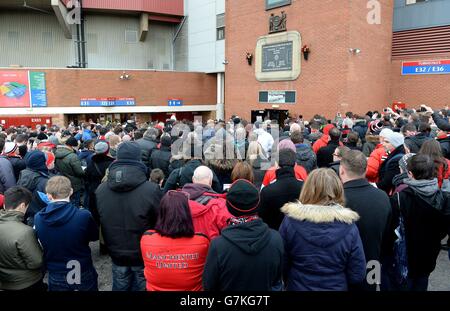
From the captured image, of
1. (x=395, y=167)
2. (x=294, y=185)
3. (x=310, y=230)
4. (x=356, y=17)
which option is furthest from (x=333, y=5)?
(x=310, y=230)

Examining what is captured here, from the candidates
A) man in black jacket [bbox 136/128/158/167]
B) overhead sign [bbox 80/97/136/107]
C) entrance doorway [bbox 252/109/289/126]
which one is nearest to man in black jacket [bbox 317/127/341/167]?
man in black jacket [bbox 136/128/158/167]

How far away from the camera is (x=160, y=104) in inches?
971

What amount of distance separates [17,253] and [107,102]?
2157 centimetres

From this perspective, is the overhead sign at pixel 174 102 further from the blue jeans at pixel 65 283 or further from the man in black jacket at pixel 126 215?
the blue jeans at pixel 65 283

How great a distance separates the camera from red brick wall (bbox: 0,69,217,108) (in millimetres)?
21656

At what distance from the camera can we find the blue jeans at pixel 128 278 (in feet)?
10.5

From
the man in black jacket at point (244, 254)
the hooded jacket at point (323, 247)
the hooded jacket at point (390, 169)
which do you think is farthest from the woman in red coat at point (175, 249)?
the hooded jacket at point (390, 169)

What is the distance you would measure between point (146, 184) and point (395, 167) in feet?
10.1

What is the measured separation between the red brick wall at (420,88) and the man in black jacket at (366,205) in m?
14.4
